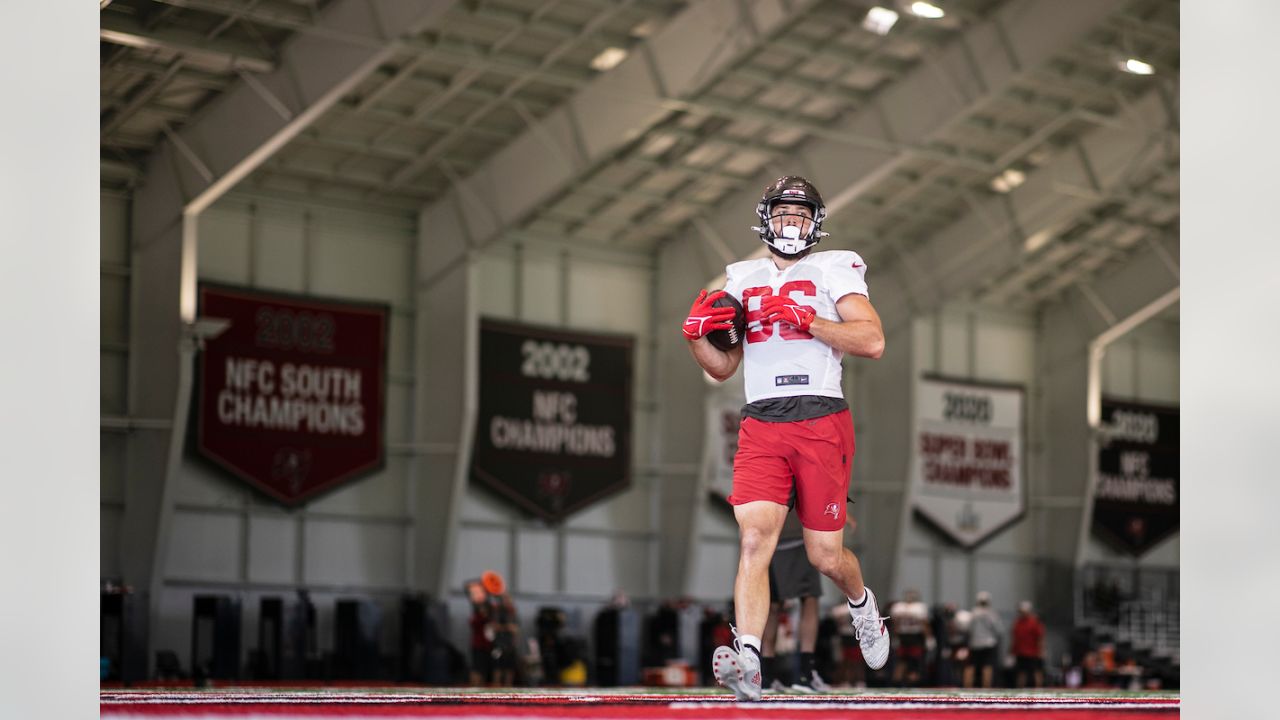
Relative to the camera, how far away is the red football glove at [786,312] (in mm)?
6238

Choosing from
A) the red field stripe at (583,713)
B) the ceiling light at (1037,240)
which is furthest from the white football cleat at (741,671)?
the ceiling light at (1037,240)

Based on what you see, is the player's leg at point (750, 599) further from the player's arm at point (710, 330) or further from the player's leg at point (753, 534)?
the player's arm at point (710, 330)

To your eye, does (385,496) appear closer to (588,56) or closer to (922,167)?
(588,56)

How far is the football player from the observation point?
6352 millimetres

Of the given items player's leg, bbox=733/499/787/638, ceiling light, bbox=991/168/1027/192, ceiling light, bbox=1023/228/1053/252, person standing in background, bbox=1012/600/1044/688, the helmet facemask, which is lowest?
person standing in background, bbox=1012/600/1044/688

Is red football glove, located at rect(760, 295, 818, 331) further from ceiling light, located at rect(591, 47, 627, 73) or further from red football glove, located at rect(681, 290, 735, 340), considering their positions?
ceiling light, located at rect(591, 47, 627, 73)

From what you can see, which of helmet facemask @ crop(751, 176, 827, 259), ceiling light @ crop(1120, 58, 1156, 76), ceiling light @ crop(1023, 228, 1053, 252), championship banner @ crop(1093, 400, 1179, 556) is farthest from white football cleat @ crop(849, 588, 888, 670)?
championship banner @ crop(1093, 400, 1179, 556)

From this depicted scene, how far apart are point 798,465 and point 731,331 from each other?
22.8 inches

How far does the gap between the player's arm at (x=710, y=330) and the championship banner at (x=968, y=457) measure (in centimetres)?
2930

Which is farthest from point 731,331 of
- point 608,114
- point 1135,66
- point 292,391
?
point 292,391

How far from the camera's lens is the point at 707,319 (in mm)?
6383
